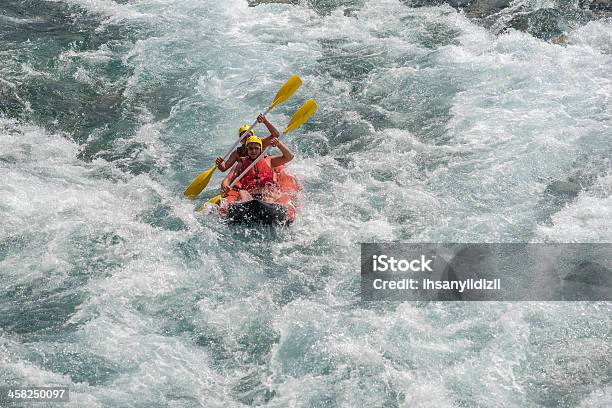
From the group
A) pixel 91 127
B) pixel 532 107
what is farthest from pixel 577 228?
pixel 91 127

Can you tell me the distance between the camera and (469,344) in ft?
24.8

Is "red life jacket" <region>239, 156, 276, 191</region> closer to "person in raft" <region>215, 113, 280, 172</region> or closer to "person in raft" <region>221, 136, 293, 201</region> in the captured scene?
"person in raft" <region>221, 136, 293, 201</region>

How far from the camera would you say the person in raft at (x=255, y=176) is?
31.3 ft

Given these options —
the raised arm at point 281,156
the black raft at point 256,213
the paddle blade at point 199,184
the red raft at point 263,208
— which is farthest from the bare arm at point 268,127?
the black raft at point 256,213

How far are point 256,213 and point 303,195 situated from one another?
1175mm

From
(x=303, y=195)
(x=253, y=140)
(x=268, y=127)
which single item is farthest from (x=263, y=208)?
(x=268, y=127)

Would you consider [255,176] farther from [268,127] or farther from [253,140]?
[268,127]

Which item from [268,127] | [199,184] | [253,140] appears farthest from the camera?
[199,184]

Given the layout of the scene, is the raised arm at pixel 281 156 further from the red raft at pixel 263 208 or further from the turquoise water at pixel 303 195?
the turquoise water at pixel 303 195

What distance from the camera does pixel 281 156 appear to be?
996cm

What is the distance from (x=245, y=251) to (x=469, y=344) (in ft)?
9.50

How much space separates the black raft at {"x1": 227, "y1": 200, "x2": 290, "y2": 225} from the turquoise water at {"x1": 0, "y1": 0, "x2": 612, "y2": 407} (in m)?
0.20

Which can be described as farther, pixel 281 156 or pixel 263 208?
pixel 281 156

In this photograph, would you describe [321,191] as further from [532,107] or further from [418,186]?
[532,107]
